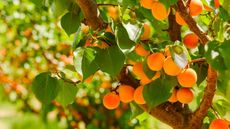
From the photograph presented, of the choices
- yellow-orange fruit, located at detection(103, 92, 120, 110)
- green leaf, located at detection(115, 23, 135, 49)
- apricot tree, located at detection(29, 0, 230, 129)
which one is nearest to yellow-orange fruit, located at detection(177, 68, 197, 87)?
apricot tree, located at detection(29, 0, 230, 129)

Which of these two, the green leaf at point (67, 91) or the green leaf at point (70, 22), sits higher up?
the green leaf at point (70, 22)

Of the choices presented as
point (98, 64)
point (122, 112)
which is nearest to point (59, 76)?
point (98, 64)

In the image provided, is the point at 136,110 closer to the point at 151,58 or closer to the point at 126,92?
the point at 126,92

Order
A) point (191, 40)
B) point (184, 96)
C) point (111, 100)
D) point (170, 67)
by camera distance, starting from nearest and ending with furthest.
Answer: point (170, 67) < point (184, 96) < point (111, 100) < point (191, 40)

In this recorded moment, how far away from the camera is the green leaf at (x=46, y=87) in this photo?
106cm

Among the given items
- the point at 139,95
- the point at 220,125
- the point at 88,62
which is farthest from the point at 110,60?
the point at 220,125

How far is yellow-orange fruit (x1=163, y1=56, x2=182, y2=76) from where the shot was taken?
90 cm

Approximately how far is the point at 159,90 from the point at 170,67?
7 centimetres

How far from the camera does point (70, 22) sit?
1.15 m

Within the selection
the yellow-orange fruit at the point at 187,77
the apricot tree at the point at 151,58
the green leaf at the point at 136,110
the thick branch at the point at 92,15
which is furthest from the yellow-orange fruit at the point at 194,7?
the green leaf at the point at 136,110

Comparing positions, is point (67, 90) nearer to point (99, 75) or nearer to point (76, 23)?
point (76, 23)

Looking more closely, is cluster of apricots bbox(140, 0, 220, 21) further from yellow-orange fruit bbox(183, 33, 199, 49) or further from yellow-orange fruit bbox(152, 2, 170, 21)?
yellow-orange fruit bbox(183, 33, 199, 49)

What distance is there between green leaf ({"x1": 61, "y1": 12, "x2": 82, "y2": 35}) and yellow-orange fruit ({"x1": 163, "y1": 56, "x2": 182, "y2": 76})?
1.01 ft

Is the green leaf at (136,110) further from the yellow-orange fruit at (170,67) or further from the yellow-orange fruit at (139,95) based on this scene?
the yellow-orange fruit at (170,67)
